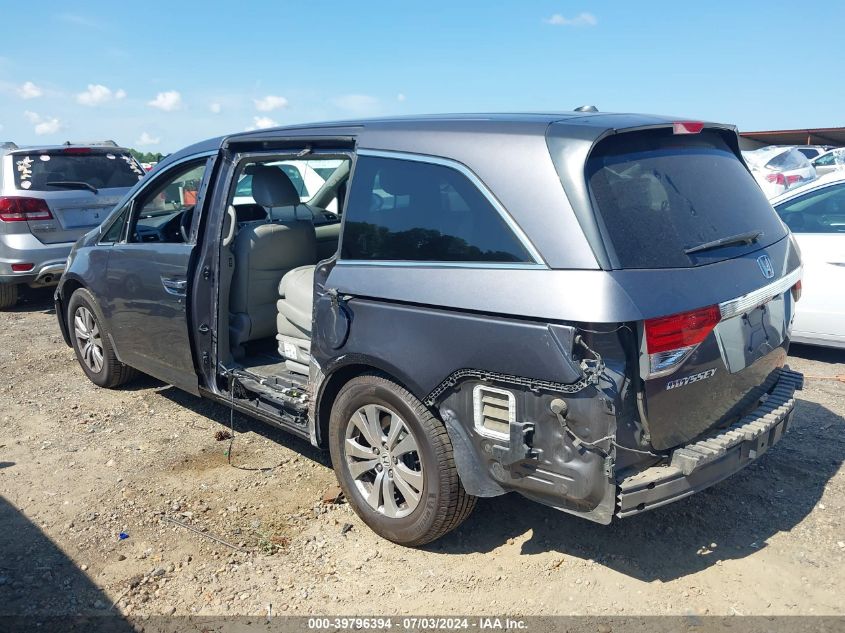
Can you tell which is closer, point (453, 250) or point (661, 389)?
point (661, 389)

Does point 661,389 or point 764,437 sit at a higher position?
point 661,389

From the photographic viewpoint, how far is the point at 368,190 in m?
3.43

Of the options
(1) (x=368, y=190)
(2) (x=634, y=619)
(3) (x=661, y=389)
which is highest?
(1) (x=368, y=190)

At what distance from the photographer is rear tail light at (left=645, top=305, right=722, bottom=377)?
260 cm

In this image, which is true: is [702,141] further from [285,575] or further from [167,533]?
[167,533]

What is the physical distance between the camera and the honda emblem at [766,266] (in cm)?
316

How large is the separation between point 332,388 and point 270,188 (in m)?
1.54

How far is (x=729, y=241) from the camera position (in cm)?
308

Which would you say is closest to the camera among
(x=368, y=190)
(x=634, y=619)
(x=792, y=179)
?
(x=634, y=619)

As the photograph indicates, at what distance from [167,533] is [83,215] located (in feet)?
19.8

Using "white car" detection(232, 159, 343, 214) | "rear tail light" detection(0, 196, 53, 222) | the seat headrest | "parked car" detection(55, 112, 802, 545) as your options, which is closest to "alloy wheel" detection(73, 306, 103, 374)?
"white car" detection(232, 159, 343, 214)

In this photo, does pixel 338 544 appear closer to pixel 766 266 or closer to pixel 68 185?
pixel 766 266

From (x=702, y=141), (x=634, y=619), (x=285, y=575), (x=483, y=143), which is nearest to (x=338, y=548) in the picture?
(x=285, y=575)

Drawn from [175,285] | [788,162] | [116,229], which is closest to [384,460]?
[175,285]
